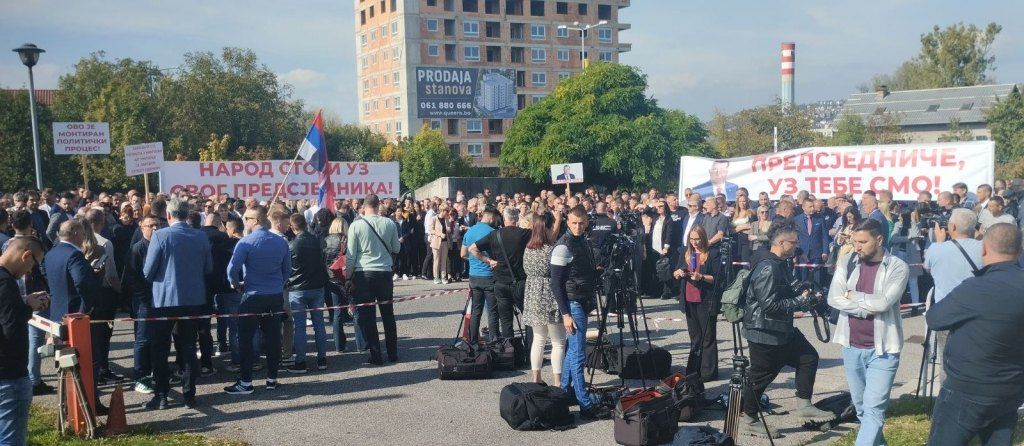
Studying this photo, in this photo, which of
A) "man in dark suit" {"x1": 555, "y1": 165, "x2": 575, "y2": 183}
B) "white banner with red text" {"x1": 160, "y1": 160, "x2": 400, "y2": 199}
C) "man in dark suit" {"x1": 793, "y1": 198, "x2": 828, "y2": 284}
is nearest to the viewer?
"man in dark suit" {"x1": 793, "y1": 198, "x2": 828, "y2": 284}

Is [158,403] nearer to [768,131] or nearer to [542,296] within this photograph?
[542,296]

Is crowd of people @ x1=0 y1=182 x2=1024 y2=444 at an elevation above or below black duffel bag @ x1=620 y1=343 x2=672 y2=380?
above

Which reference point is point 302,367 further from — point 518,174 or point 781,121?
point 781,121

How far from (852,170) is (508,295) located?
10422 mm

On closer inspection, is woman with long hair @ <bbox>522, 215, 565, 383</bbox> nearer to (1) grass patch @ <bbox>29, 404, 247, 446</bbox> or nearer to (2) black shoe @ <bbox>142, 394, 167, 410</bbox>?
(1) grass patch @ <bbox>29, 404, 247, 446</bbox>

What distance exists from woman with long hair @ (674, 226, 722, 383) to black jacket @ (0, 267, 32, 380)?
20.4 ft

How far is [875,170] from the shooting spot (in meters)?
16.9

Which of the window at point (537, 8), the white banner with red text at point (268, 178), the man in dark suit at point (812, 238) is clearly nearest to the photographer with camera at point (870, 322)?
the man in dark suit at point (812, 238)

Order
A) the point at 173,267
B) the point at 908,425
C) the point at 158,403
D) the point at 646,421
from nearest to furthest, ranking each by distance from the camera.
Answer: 1. the point at 646,421
2. the point at 908,425
3. the point at 173,267
4. the point at 158,403

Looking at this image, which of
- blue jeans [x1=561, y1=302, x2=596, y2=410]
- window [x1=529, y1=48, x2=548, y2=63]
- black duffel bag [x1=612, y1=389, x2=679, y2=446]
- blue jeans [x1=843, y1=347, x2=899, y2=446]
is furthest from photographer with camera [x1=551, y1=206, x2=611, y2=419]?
window [x1=529, y1=48, x2=548, y2=63]

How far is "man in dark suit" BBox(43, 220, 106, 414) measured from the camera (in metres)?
7.72

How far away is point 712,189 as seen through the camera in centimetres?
A: 1877

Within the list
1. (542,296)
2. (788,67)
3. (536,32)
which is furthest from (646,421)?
(788,67)

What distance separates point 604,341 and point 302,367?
11.7 ft
